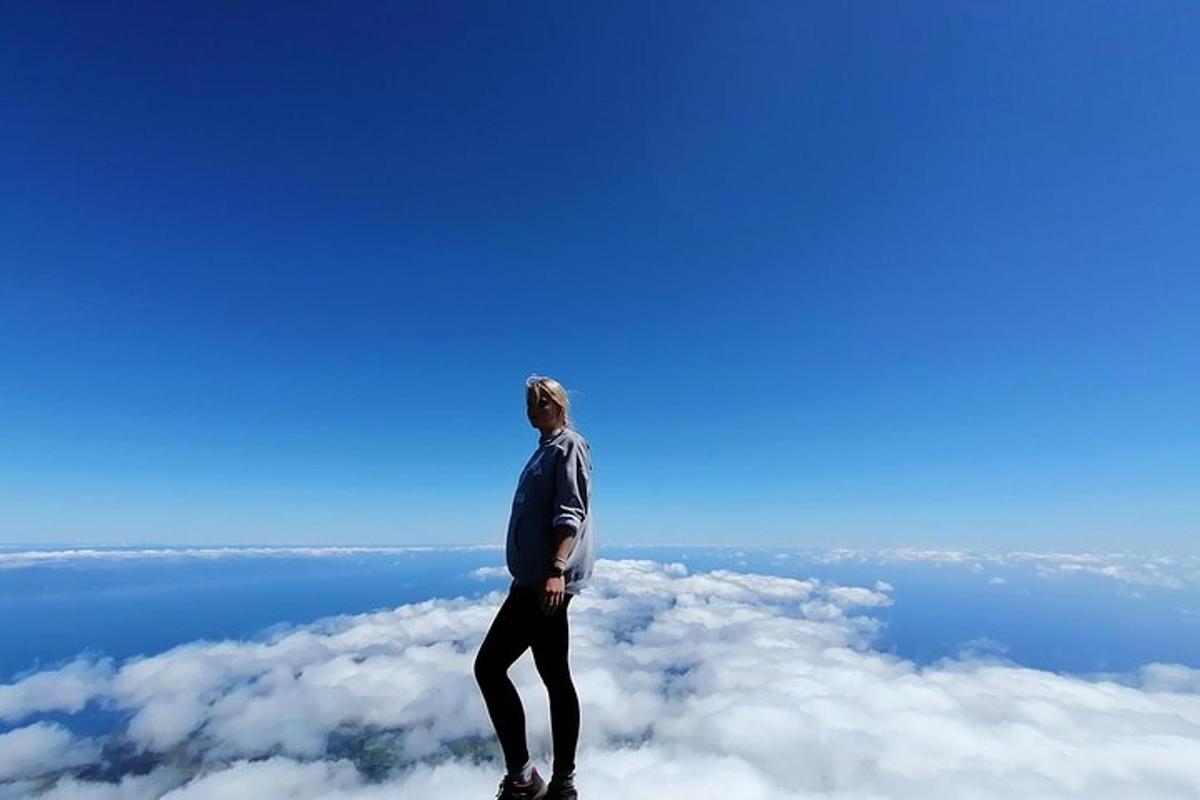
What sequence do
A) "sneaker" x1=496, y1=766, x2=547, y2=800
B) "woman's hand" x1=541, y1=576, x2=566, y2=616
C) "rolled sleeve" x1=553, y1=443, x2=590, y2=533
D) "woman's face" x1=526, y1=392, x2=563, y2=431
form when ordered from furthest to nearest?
"woman's face" x1=526, y1=392, x2=563, y2=431 → "sneaker" x1=496, y1=766, x2=547, y2=800 → "rolled sleeve" x1=553, y1=443, x2=590, y2=533 → "woman's hand" x1=541, y1=576, x2=566, y2=616

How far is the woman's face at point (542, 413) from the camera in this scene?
358 cm

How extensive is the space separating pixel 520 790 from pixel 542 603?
1.27 metres

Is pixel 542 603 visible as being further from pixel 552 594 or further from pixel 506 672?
pixel 506 672

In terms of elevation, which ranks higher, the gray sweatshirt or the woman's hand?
the gray sweatshirt

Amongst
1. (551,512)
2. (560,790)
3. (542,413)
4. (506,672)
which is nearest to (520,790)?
(560,790)

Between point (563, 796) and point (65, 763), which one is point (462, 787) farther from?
point (563, 796)

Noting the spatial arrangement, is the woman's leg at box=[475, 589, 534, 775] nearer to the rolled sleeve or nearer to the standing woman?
the standing woman

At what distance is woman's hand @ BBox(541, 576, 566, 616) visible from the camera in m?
3.09

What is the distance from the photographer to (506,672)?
3.45 meters

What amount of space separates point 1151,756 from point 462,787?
236621 mm

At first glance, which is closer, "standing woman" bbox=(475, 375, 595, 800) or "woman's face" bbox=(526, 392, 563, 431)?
"standing woman" bbox=(475, 375, 595, 800)

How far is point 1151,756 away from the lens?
19075 cm

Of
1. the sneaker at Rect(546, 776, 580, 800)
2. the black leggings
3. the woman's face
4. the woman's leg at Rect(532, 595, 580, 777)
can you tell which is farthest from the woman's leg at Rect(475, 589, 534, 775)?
the woman's face

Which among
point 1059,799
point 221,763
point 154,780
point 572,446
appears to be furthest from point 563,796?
point 221,763
